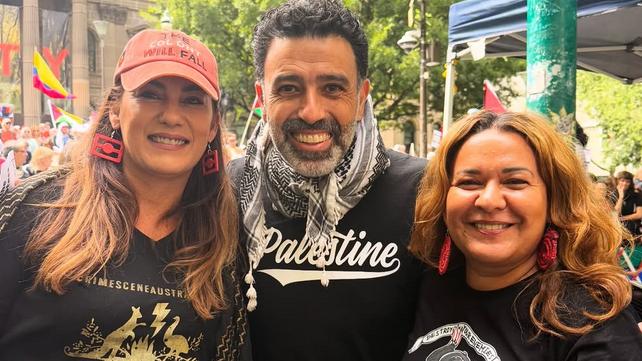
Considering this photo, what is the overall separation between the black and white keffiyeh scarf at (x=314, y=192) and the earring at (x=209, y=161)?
0.73ft

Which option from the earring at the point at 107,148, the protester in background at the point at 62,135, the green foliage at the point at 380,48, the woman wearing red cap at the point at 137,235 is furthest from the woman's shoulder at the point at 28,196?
the green foliage at the point at 380,48

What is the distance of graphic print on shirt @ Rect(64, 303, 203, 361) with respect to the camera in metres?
1.90

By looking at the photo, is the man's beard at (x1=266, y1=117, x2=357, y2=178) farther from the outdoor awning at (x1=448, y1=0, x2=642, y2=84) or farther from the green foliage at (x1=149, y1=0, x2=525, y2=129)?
the green foliage at (x1=149, y1=0, x2=525, y2=129)

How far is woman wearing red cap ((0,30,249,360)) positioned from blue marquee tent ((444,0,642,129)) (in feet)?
10.1

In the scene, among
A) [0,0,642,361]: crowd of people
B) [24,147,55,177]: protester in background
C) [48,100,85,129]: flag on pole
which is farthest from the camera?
[48,100,85,129]: flag on pole

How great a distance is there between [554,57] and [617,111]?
20.1m

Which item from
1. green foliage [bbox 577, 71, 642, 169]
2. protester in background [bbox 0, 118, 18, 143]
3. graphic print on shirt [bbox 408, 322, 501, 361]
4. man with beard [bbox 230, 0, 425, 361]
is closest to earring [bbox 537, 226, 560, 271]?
graphic print on shirt [bbox 408, 322, 501, 361]

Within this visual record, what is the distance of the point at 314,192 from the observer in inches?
94.7

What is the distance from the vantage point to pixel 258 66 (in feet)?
8.32

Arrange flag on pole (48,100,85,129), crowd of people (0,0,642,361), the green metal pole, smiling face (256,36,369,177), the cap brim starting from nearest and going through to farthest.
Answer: crowd of people (0,0,642,361) → the cap brim → smiling face (256,36,369,177) → the green metal pole → flag on pole (48,100,85,129)

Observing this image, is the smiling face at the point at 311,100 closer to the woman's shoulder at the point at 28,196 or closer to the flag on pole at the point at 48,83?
the woman's shoulder at the point at 28,196

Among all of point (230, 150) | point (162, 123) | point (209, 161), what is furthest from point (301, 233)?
point (230, 150)

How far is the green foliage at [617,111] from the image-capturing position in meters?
20.2

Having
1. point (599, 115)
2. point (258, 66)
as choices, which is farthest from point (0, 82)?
point (258, 66)
